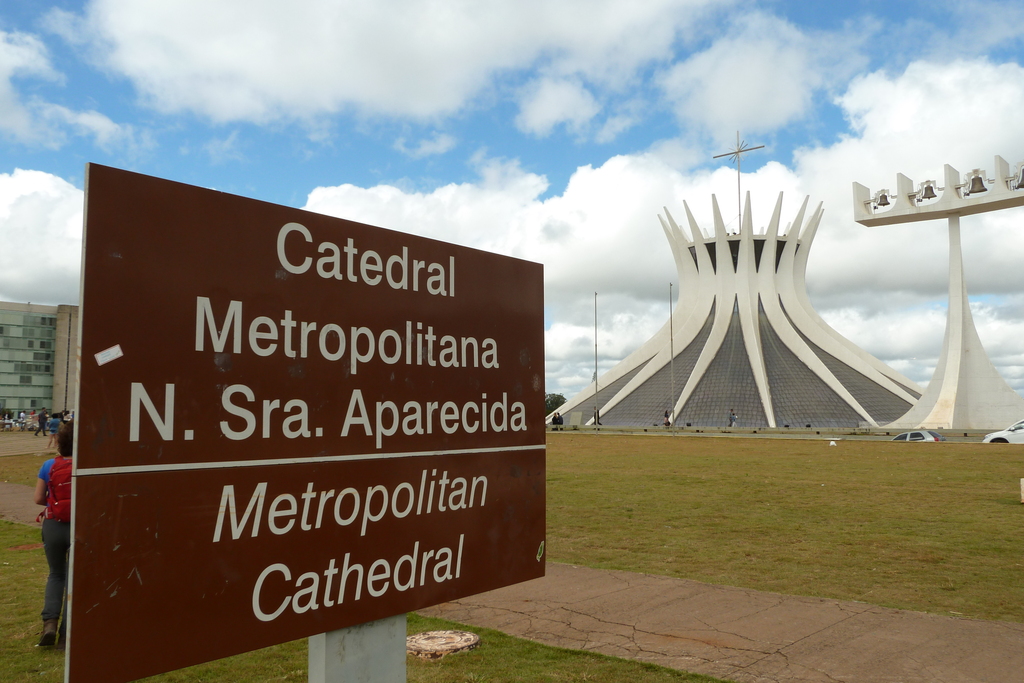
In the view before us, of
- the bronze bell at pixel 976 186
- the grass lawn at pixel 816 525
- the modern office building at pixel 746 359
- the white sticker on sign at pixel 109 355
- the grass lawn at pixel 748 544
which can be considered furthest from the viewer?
the modern office building at pixel 746 359

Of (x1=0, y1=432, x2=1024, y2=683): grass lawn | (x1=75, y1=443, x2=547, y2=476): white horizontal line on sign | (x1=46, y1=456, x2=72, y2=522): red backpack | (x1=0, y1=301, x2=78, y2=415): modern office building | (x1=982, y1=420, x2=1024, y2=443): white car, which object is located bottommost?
(x1=0, y1=432, x2=1024, y2=683): grass lawn

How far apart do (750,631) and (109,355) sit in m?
4.46

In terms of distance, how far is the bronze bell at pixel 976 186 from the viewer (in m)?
30.4

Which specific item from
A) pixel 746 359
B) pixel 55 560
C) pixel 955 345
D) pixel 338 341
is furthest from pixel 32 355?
pixel 338 341

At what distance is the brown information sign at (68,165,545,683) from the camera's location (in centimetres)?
184

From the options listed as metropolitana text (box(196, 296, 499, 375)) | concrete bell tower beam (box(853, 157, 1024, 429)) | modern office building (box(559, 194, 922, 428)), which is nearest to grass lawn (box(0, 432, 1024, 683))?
metropolitana text (box(196, 296, 499, 375))

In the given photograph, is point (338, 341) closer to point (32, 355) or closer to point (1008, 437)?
point (1008, 437)

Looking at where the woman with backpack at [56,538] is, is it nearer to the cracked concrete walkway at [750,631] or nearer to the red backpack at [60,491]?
the red backpack at [60,491]

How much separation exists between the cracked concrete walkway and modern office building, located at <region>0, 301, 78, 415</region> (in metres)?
78.4

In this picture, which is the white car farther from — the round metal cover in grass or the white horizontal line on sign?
the white horizontal line on sign

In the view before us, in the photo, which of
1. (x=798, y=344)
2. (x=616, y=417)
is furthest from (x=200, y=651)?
(x=798, y=344)

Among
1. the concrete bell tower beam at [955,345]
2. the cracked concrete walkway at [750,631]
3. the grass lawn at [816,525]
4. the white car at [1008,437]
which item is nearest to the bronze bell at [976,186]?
the concrete bell tower beam at [955,345]

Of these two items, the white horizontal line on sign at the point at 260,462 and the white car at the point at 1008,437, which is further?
the white car at the point at 1008,437

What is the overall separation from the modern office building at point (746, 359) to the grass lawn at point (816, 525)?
23.9 m
